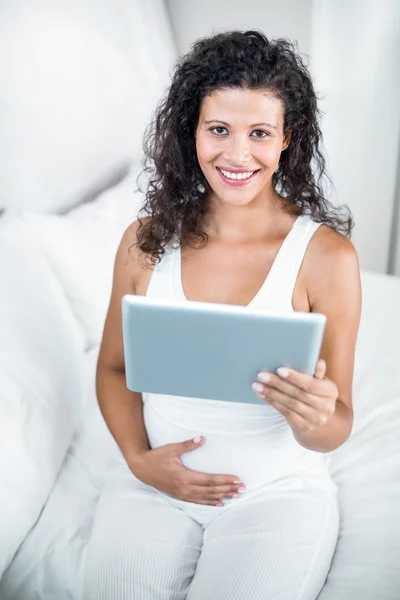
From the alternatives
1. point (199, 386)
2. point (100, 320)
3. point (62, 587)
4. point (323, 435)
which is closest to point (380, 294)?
point (100, 320)

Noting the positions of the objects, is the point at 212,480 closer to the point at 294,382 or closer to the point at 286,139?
the point at 294,382

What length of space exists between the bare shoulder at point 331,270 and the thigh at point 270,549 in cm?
32

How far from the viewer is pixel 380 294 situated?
1.76 meters

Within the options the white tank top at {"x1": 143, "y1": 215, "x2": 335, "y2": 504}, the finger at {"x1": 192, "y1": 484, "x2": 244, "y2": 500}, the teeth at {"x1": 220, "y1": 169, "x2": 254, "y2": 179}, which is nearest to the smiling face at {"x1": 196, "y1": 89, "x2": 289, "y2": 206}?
the teeth at {"x1": 220, "y1": 169, "x2": 254, "y2": 179}

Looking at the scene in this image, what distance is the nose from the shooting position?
960 millimetres

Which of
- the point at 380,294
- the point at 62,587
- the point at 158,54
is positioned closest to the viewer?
the point at 62,587

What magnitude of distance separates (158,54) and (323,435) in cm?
143

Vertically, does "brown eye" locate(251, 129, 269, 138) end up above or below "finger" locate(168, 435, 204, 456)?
above

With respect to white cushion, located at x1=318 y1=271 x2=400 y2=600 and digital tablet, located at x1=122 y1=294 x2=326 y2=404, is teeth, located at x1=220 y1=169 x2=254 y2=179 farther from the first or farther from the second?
white cushion, located at x1=318 y1=271 x2=400 y2=600

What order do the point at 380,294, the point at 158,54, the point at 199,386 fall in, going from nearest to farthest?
the point at 199,386 → the point at 380,294 → the point at 158,54

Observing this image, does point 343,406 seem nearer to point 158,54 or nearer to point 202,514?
point 202,514

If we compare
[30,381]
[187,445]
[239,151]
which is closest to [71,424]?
[30,381]

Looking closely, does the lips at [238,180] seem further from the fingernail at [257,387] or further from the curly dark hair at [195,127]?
the fingernail at [257,387]

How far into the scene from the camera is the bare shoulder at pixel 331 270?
0.99 metres
